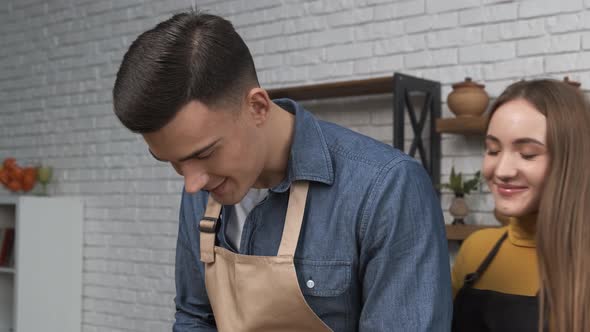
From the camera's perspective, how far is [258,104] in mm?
1219

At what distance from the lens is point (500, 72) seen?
2732mm

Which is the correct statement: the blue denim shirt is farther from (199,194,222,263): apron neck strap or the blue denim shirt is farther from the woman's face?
the woman's face

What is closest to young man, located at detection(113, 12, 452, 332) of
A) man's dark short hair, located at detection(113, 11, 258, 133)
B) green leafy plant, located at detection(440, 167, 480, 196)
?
man's dark short hair, located at detection(113, 11, 258, 133)

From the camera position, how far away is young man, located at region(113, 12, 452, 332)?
1127mm

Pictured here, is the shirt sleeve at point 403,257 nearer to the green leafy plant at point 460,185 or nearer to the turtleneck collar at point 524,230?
the turtleneck collar at point 524,230

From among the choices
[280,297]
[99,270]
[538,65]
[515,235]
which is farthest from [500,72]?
[99,270]

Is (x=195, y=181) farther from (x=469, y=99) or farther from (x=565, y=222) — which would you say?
(x=469, y=99)

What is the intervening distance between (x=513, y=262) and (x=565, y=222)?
7.2 inches

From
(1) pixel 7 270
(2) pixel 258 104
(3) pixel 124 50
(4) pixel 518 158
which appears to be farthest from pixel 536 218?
(1) pixel 7 270

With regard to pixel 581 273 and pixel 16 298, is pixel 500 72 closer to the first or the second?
pixel 581 273

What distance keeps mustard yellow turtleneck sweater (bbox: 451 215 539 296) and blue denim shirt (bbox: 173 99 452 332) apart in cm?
27

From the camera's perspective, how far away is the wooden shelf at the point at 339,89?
2.84 m

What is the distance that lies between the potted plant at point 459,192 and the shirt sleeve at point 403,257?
4.93 feet

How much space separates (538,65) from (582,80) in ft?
0.58
